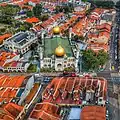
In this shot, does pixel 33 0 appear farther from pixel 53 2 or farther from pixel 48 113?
pixel 48 113

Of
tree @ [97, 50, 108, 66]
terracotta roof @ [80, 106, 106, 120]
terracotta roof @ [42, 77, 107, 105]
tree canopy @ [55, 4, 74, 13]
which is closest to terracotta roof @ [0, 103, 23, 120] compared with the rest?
terracotta roof @ [42, 77, 107, 105]

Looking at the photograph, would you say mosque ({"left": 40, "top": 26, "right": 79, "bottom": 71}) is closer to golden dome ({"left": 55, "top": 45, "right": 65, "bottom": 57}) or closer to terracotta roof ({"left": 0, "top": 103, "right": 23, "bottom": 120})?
golden dome ({"left": 55, "top": 45, "right": 65, "bottom": 57})

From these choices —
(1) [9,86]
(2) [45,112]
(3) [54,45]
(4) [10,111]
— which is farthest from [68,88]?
(3) [54,45]

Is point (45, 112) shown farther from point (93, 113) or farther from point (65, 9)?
point (65, 9)

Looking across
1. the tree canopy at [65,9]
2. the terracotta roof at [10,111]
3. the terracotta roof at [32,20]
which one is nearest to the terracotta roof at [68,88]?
the terracotta roof at [10,111]

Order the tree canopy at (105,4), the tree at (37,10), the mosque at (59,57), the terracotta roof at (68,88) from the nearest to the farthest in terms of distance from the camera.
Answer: the terracotta roof at (68,88) < the mosque at (59,57) < the tree at (37,10) < the tree canopy at (105,4)

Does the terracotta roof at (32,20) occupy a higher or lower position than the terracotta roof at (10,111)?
higher

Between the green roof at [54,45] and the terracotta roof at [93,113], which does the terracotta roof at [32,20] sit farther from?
the terracotta roof at [93,113]
